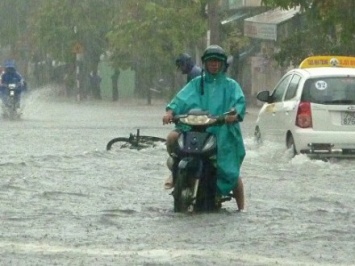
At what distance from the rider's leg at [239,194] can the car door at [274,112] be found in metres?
7.29

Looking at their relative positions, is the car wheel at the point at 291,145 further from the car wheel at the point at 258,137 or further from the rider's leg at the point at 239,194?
the rider's leg at the point at 239,194

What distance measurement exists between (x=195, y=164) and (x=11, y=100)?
28.4 meters

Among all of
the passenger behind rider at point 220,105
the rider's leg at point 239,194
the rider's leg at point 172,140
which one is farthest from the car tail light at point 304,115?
the rider's leg at point 172,140

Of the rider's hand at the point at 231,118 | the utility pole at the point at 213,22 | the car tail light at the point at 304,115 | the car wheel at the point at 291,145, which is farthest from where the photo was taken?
the utility pole at the point at 213,22

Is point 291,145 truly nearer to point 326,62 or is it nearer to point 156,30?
point 326,62

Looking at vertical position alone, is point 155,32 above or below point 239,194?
above

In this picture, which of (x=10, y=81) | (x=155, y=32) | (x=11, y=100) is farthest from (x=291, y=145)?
(x=155, y=32)

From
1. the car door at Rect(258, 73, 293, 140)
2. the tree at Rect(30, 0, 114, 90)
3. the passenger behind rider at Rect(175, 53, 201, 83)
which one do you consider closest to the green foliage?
the tree at Rect(30, 0, 114, 90)

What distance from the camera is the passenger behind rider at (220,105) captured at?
43.1ft

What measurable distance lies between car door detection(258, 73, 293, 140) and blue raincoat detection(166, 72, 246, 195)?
7.49m

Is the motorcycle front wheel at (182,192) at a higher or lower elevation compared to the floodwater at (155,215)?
higher

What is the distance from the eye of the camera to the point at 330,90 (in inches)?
788

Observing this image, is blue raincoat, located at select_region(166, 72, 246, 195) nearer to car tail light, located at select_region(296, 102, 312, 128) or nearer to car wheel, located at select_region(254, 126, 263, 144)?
car tail light, located at select_region(296, 102, 312, 128)

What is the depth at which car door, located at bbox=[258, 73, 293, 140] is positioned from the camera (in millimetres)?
21031
